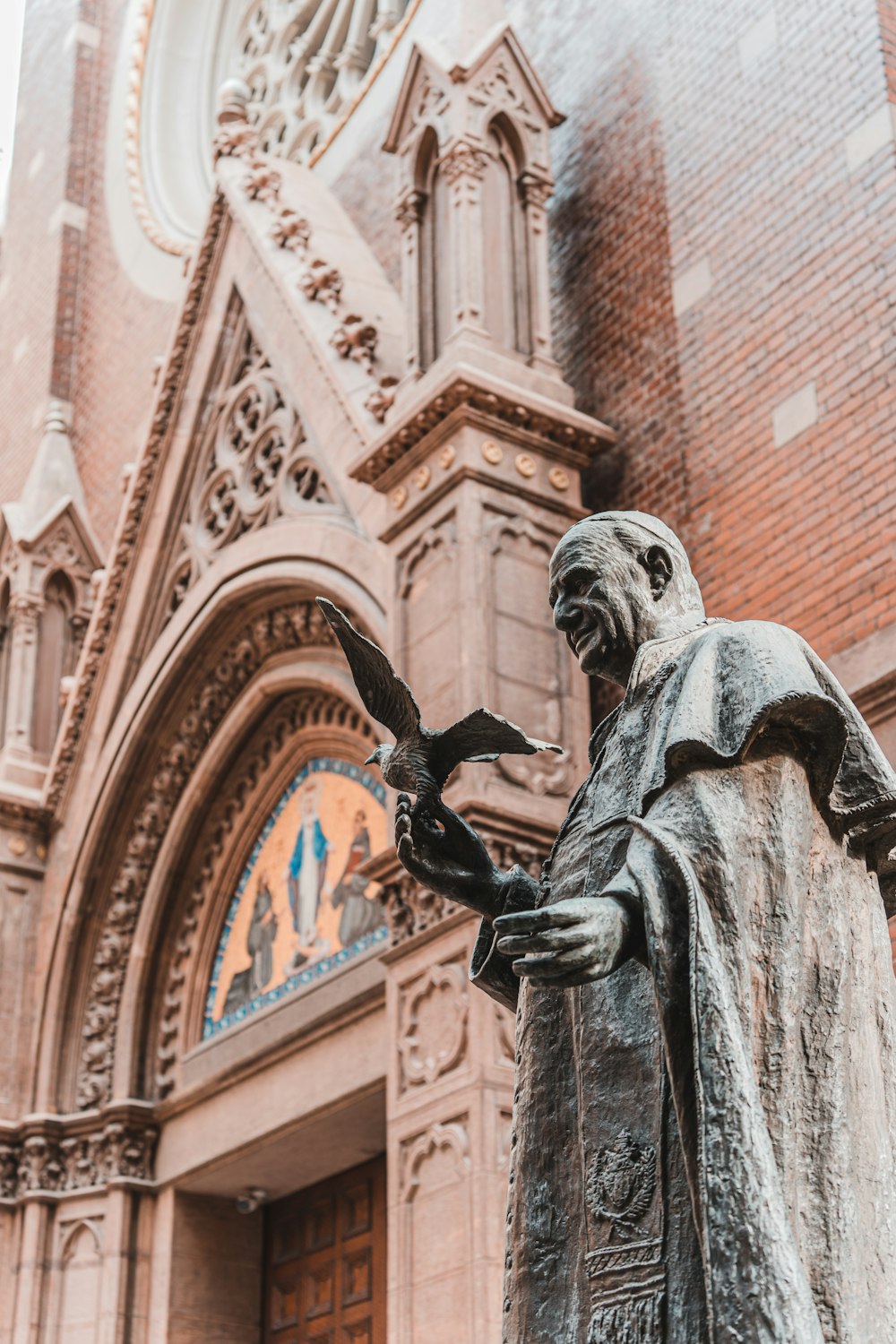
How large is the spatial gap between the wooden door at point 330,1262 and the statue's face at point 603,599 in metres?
6.68

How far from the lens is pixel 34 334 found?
15.7 meters

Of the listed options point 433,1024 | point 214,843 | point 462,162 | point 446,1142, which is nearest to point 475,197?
point 462,162

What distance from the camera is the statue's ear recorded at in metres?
2.89

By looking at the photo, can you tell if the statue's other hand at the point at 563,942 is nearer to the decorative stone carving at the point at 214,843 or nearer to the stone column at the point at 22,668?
the decorative stone carving at the point at 214,843

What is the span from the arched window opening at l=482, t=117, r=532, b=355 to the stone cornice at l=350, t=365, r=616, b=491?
24.0 inches

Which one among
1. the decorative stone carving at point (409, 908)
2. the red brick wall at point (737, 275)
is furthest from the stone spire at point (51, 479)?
the decorative stone carving at point (409, 908)

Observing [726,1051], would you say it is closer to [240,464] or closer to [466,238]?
[466,238]

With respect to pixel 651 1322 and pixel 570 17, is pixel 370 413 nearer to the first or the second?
pixel 570 17

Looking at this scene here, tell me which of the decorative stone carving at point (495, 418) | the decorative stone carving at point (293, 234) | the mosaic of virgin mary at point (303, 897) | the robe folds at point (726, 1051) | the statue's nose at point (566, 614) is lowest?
the robe folds at point (726, 1051)

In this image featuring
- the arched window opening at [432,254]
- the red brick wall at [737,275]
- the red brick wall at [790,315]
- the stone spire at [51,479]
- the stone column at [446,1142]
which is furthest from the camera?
the stone spire at [51,479]

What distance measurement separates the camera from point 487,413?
7914mm

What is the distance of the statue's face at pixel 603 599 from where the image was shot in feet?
9.33

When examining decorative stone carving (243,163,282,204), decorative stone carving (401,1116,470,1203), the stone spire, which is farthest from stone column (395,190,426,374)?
the stone spire

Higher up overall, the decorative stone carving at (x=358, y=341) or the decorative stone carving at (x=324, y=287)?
the decorative stone carving at (x=324, y=287)
